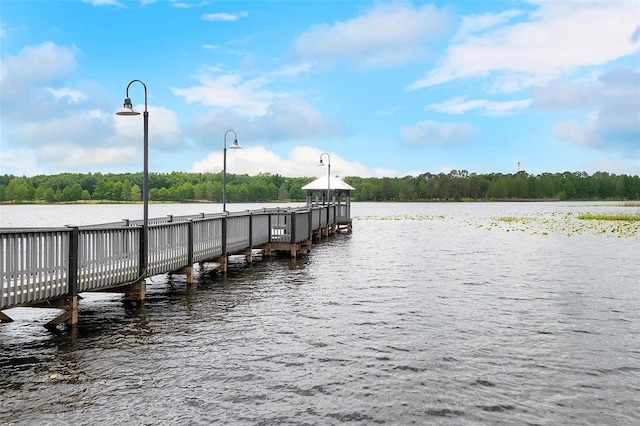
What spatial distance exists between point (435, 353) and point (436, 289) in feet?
22.4

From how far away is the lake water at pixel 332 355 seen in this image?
666cm

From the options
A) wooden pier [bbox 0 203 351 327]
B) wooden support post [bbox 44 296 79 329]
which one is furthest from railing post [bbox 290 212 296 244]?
wooden support post [bbox 44 296 79 329]

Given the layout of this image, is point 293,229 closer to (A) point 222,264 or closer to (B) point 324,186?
(A) point 222,264

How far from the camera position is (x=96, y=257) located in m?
10.8

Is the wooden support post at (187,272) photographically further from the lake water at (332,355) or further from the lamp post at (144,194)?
the lamp post at (144,194)

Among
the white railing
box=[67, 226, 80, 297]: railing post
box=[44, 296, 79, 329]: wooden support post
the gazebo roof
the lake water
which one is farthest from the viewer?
the gazebo roof

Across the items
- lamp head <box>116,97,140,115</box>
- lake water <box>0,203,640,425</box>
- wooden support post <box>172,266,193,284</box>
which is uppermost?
lamp head <box>116,97,140,115</box>

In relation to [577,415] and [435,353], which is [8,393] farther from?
[577,415]

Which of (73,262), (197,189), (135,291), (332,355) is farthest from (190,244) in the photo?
(197,189)

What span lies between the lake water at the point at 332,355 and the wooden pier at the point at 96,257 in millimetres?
676

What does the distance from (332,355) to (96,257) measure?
4980mm

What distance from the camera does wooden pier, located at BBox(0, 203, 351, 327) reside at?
29.2 ft

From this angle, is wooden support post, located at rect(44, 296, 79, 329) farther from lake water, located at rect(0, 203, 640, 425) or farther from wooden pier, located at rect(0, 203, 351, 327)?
lake water, located at rect(0, 203, 640, 425)

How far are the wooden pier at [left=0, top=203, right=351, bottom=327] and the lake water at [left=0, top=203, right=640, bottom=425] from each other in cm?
68
